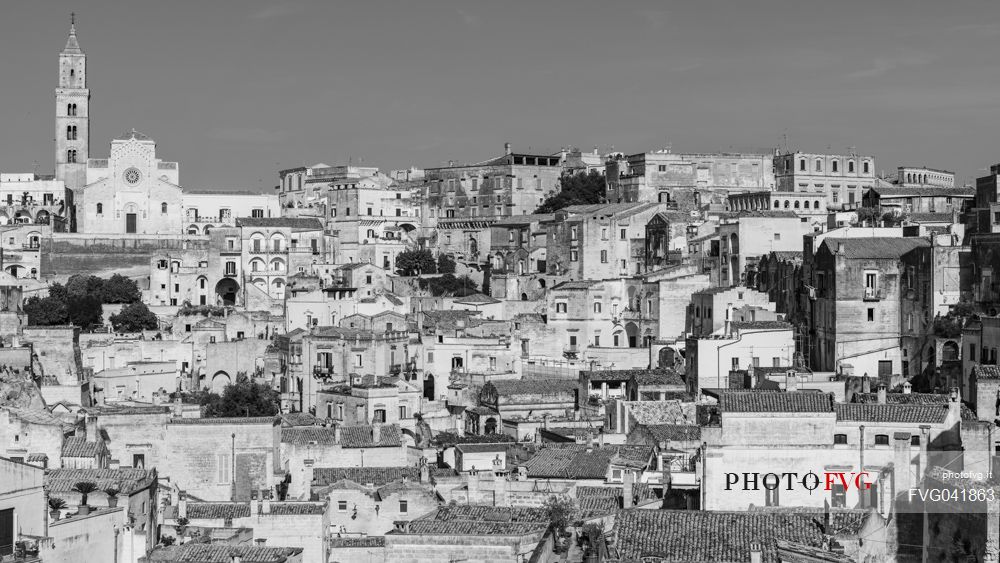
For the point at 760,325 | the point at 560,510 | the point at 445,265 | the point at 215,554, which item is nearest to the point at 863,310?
the point at 760,325

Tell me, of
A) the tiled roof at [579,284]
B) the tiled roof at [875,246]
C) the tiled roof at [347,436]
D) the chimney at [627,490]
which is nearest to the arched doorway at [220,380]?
the tiled roof at [579,284]

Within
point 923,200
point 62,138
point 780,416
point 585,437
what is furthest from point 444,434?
point 62,138

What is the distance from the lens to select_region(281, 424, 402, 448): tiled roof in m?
38.2

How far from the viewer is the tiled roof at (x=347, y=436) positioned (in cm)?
3822

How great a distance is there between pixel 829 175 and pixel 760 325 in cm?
3337

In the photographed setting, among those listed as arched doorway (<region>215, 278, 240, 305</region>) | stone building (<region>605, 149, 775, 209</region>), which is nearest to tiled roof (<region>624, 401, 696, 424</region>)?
stone building (<region>605, 149, 775, 209</region>)

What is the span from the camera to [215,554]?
23891 mm

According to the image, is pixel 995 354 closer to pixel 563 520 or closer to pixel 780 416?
pixel 780 416

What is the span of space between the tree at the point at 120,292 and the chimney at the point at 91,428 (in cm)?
3917

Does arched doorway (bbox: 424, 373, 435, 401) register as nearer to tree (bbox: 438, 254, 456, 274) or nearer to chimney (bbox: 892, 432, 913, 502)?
tree (bbox: 438, 254, 456, 274)

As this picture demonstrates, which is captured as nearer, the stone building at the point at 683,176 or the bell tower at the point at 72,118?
the stone building at the point at 683,176

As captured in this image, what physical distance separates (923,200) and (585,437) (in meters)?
37.5

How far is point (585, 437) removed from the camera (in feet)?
136

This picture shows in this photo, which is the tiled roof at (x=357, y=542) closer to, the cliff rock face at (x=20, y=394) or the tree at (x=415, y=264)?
the cliff rock face at (x=20, y=394)
